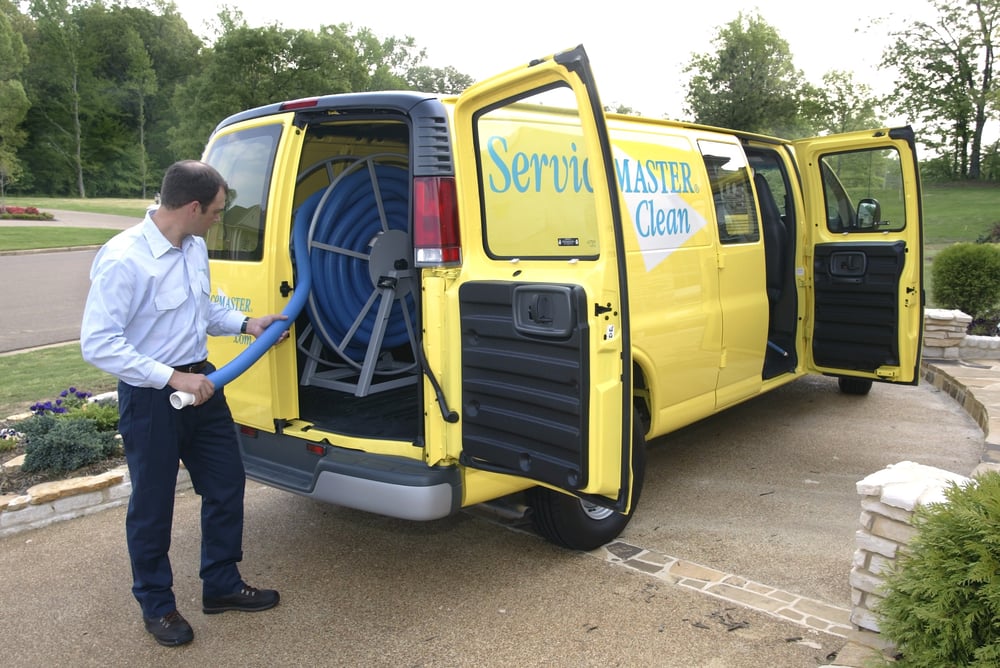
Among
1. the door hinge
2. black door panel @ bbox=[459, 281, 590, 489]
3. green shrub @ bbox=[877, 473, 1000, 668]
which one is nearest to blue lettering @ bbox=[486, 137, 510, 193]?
black door panel @ bbox=[459, 281, 590, 489]

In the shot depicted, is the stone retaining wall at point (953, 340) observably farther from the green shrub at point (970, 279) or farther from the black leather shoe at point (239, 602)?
the black leather shoe at point (239, 602)

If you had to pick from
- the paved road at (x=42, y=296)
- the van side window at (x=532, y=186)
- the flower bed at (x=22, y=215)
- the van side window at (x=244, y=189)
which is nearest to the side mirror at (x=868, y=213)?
the van side window at (x=532, y=186)

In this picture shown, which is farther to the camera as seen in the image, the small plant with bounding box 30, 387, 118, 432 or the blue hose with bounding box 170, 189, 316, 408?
the small plant with bounding box 30, 387, 118, 432

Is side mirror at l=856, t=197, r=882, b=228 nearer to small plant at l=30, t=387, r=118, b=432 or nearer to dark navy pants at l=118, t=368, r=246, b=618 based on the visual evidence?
dark navy pants at l=118, t=368, r=246, b=618

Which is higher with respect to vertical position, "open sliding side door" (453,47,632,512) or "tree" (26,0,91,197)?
"tree" (26,0,91,197)

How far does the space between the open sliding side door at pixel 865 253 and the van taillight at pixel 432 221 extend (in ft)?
11.8

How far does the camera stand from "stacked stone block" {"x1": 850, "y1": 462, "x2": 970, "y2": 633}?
109 inches

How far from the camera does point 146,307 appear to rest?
2.96 metres

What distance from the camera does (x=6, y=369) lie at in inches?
309

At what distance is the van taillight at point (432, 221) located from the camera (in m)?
3.15

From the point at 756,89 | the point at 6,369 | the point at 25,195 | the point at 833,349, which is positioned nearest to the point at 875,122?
the point at 756,89

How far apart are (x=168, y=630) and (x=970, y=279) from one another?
8.42 m

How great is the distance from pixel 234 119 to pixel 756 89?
3316 cm

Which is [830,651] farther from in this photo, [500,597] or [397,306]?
[397,306]
